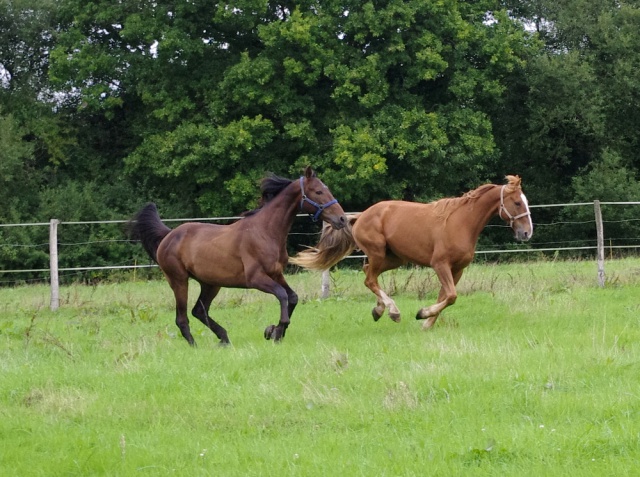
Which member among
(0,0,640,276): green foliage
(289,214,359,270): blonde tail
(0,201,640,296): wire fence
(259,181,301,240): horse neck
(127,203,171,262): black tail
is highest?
(0,0,640,276): green foliage

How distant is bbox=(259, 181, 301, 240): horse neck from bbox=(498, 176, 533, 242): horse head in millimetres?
2723

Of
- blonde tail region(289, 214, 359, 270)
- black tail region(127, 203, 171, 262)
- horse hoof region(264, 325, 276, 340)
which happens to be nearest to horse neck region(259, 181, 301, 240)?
horse hoof region(264, 325, 276, 340)

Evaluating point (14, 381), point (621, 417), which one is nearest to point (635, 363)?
point (621, 417)

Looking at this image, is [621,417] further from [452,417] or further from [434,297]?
[434,297]

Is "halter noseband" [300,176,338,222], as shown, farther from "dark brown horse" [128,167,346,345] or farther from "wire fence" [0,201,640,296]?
"wire fence" [0,201,640,296]

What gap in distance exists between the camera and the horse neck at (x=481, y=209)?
36.4 feet

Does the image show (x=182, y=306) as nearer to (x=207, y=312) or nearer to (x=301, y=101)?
(x=207, y=312)

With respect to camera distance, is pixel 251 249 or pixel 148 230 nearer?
pixel 251 249

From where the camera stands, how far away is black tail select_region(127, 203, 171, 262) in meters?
11.3

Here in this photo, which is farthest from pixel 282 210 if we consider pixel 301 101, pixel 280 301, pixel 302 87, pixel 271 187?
pixel 302 87

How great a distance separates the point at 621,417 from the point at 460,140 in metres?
22.8

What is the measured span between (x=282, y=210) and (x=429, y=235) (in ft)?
7.08

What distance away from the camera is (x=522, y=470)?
514cm

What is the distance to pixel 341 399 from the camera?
22.6ft
